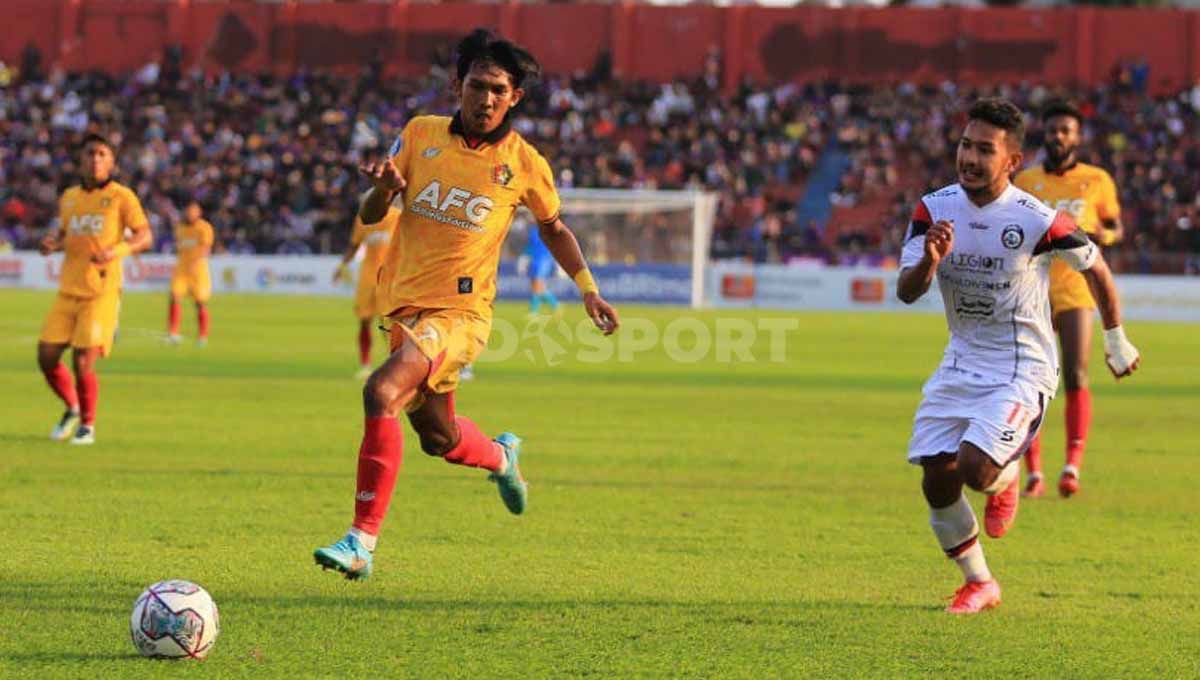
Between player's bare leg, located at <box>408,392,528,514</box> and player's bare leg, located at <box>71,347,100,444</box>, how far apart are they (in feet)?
18.0

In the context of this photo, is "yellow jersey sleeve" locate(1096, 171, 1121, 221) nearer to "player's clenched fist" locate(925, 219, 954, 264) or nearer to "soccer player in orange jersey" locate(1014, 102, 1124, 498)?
"soccer player in orange jersey" locate(1014, 102, 1124, 498)

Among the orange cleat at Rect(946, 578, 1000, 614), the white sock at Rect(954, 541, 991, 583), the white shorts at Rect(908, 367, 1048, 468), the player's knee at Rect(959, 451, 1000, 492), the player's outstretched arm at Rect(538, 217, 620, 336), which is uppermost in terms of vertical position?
the player's outstretched arm at Rect(538, 217, 620, 336)

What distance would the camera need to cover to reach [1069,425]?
1151 cm

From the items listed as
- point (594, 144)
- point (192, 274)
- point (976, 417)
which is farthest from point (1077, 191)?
point (594, 144)

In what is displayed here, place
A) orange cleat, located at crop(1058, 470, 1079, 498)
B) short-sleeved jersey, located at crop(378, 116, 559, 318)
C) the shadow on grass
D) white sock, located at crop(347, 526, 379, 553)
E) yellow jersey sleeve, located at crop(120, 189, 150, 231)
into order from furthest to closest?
yellow jersey sleeve, located at crop(120, 189, 150, 231), orange cleat, located at crop(1058, 470, 1079, 498), short-sleeved jersey, located at crop(378, 116, 559, 318), white sock, located at crop(347, 526, 379, 553), the shadow on grass

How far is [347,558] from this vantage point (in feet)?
22.2

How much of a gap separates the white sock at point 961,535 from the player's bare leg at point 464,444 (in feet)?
7.29

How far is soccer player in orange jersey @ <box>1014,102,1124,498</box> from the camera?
11.4 metres

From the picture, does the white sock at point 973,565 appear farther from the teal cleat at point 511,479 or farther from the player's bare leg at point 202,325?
the player's bare leg at point 202,325

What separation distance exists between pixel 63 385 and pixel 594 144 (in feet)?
128

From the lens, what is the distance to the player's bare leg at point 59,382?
13227mm

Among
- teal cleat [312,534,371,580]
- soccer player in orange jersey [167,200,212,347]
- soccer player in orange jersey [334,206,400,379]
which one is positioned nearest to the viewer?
teal cleat [312,534,371,580]

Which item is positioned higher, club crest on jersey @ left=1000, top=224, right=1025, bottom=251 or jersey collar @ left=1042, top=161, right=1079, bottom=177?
jersey collar @ left=1042, top=161, right=1079, bottom=177

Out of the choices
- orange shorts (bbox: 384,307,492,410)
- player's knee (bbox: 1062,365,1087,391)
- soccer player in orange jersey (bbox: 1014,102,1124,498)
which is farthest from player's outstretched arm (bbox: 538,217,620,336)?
player's knee (bbox: 1062,365,1087,391)
